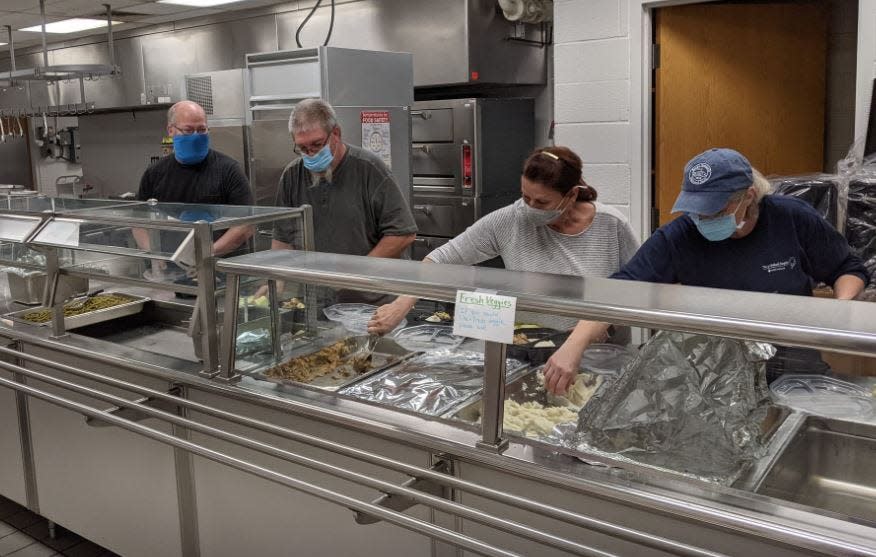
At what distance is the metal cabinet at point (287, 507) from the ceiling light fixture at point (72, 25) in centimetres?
598

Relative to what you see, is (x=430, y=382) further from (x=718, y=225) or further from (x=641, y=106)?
(x=641, y=106)

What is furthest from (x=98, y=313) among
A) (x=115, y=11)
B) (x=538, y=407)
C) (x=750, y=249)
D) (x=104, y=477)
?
(x=115, y=11)

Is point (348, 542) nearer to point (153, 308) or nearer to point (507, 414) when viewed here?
point (507, 414)

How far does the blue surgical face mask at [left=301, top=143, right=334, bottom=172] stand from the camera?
10.5 ft

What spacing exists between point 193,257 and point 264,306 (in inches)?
9.7

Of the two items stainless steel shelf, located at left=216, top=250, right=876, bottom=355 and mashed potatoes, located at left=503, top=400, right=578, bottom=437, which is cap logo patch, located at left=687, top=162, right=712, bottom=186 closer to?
stainless steel shelf, located at left=216, top=250, right=876, bottom=355

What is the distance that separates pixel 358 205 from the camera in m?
3.31

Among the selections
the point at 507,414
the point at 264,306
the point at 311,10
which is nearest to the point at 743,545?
the point at 507,414

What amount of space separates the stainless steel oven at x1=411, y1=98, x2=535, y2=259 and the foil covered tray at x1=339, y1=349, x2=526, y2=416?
3289mm

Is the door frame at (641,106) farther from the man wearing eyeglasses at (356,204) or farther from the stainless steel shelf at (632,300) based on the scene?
the stainless steel shelf at (632,300)

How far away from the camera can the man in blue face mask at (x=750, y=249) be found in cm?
211

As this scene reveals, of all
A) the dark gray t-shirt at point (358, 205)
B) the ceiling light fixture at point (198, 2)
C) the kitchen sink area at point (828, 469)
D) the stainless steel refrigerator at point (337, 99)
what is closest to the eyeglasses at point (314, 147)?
the dark gray t-shirt at point (358, 205)

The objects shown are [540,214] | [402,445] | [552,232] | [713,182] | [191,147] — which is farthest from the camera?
[191,147]

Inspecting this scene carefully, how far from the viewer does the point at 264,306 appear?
7.36 feet
